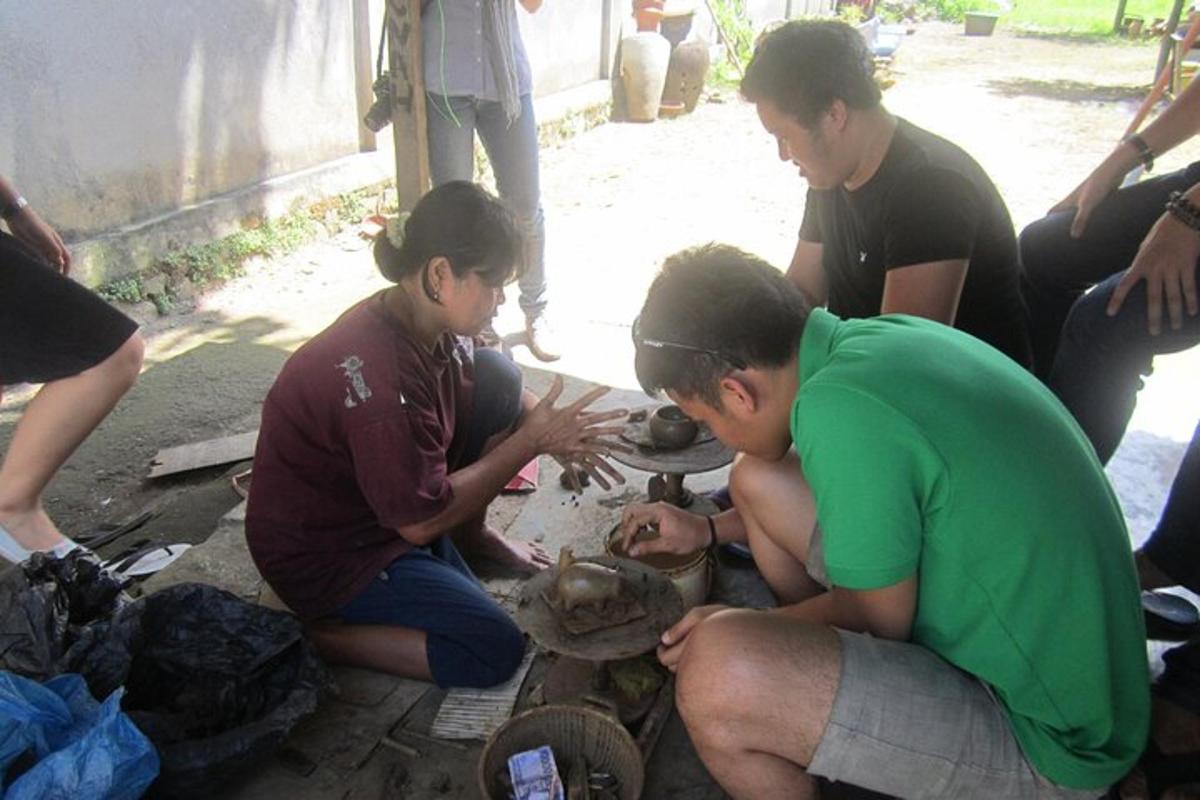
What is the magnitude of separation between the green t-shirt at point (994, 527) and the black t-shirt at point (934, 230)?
1.06 metres

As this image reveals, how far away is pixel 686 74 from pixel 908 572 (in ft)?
35.5

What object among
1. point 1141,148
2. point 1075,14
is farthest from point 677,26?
point 1075,14

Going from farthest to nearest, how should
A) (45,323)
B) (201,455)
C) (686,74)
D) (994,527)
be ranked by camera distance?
1. (686,74)
2. (201,455)
3. (45,323)
4. (994,527)

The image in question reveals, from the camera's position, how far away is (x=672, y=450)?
10.1ft

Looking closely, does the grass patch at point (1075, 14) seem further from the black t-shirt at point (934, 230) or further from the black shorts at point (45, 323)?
the black shorts at point (45, 323)

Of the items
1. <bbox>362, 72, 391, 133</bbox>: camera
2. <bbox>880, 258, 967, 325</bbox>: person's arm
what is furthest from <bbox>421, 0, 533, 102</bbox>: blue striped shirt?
<bbox>880, 258, 967, 325</bbox>: person's arm

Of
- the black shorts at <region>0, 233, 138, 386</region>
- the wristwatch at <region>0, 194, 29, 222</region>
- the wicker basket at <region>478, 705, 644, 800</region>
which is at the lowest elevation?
the wicker basket at <region>478, 705, 644, 800</region>

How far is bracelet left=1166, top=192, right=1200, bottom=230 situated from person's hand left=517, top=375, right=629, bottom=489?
1.79 meters

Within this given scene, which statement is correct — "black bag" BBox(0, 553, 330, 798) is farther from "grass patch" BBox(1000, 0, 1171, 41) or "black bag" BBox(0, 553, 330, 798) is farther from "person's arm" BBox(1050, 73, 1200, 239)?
"grass patch" BBox(1000, 0, 1171, 41)

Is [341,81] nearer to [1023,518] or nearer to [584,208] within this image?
[584,208]

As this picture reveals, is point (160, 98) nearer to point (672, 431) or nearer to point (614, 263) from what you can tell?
point (614, 263)

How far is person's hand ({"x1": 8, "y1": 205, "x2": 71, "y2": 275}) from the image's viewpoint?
341 centimetres

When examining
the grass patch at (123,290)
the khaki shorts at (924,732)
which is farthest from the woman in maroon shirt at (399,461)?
the grass patch at (123,290)

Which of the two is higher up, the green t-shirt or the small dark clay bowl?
the green t-shirt
